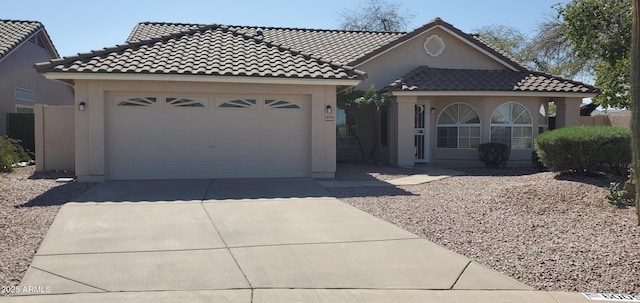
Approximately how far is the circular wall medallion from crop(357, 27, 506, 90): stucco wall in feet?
0.38

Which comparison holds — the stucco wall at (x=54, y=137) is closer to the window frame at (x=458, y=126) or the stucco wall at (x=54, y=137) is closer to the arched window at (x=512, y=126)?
the window frame at (x=458, y=126)

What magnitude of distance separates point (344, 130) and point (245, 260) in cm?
1488

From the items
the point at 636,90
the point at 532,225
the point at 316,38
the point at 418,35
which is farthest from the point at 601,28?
the point at 316,38

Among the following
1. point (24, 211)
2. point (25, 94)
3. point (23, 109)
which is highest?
point (25, 94)

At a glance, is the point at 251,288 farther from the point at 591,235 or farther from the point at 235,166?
the point at 235,166

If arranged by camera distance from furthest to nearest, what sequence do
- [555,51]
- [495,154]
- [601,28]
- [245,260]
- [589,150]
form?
[555,51], [495,154], [601,28], [589,150], [245,260]

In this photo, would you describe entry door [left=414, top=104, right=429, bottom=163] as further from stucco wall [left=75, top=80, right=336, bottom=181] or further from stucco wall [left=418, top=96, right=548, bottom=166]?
stucco wall [left=75, top=80, right=336, bottom=181]

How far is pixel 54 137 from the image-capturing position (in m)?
15.5

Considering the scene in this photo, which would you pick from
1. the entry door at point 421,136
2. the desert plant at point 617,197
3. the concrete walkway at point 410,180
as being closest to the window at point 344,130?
the entry door at point 421,136

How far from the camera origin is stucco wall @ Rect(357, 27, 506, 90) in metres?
20.2

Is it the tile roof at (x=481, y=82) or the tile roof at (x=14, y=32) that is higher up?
the tile roof at (x=14, y=32)

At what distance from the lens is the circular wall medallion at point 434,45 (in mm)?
20359

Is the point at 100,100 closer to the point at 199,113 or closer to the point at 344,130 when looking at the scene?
the point at 199,113

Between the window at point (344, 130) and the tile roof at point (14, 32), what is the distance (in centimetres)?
1294
